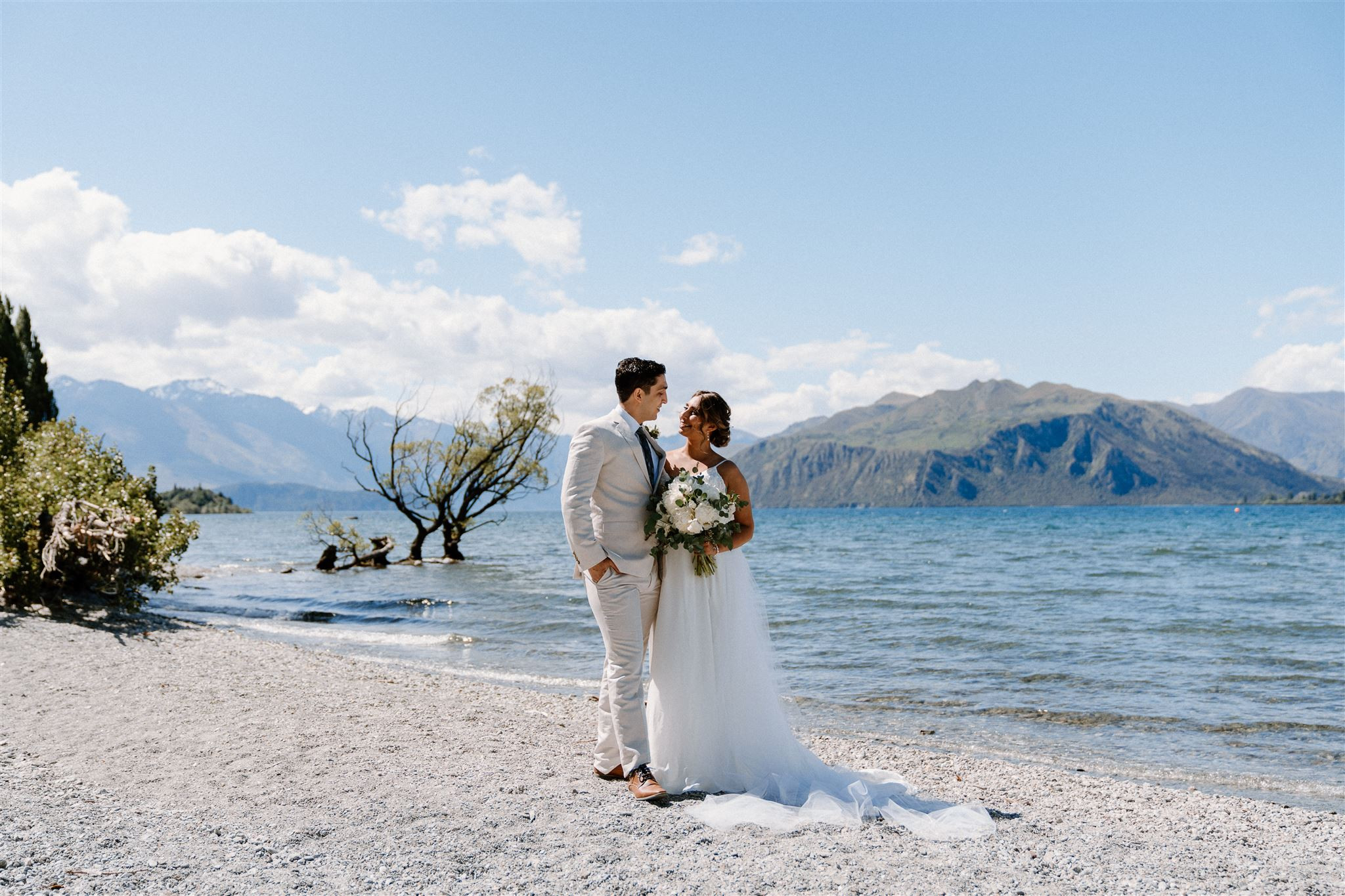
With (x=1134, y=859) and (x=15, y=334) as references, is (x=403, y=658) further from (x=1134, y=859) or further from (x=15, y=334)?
(x=15, y=334)

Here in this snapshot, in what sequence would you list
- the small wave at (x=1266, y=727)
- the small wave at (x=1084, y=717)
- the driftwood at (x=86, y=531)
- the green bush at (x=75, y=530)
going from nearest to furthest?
the small wave at (x=1266, y=727), the small wave at (x=1084, y=717), the driftwood at (x=86, y=531), the green bush at (x=75, y=530)

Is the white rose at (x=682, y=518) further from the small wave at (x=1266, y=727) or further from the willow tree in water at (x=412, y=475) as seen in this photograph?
the willow tree in water at (x=412, y=475)

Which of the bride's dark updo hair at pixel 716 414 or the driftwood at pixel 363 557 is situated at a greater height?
the bride's dark updo hair at pixel 716 414

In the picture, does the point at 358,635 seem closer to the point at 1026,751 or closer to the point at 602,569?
the point at 1026,751

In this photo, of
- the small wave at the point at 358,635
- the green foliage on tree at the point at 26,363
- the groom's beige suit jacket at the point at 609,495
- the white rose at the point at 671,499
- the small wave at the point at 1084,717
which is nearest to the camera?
the groom's beige suit jacket at the point at 609,495

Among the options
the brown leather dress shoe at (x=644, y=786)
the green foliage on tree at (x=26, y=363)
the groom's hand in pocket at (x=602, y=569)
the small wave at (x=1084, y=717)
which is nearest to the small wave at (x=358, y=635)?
the small wave at (x=1084, y=717)

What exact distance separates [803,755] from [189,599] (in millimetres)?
22257

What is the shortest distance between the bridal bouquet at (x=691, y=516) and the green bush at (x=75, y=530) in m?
12.8

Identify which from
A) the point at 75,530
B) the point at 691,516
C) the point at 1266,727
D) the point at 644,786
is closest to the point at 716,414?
the point at 691,516

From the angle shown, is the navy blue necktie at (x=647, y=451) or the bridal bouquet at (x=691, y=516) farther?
the navy blue necktie at (x=647, y=451)

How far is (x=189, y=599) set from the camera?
2336cm

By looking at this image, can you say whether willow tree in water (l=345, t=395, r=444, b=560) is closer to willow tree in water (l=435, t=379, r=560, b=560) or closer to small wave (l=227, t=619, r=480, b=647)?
willow tree in water (l=435, t=379, r=560, b=560)

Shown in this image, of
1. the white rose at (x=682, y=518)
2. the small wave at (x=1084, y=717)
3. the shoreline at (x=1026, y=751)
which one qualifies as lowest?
the small wave at (x=1084, y=717)

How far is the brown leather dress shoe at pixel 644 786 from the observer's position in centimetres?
584
